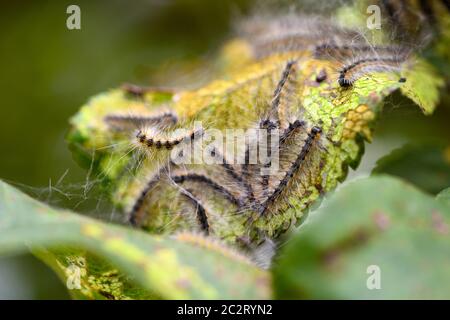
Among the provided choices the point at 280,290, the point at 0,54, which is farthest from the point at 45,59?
the point at 280,290

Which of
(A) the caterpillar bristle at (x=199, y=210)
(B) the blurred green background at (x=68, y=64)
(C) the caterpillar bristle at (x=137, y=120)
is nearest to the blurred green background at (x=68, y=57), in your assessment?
(B) the blurred green background at (x=68, y=64)

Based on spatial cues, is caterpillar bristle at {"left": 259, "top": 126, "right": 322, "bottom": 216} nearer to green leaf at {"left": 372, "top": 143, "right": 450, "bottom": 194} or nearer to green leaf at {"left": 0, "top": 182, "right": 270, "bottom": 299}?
green leaf at {"left": 0, "top": 182, "right": 270, "bottom": 299}

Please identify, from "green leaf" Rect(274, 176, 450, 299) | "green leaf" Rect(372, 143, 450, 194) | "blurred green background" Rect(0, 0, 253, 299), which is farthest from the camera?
"blurred green background" Rect(0, 0, 253, 299)

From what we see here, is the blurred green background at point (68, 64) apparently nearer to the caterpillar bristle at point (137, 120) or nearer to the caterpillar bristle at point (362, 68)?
the caterpillar bristle at point (137, 120)

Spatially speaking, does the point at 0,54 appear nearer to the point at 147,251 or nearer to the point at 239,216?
the point at 239,216

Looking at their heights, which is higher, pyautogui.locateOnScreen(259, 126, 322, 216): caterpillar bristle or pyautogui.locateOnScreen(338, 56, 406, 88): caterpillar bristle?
pyautogui.locateOnScreen(338, 56, 406, 88): caterpillar bristle

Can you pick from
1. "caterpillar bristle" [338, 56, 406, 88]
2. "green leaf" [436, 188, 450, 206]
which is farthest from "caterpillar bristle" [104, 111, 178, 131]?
"green leaf" [436, 188, 450, 206]
